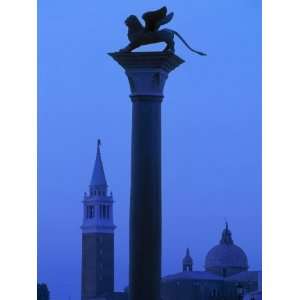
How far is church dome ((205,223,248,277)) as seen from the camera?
2117 cm

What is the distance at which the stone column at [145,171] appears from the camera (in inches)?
201

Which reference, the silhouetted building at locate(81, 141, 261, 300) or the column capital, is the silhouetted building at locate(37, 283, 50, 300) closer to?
the column capital

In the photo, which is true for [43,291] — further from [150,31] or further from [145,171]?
[150,31]

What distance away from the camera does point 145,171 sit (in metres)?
5.14

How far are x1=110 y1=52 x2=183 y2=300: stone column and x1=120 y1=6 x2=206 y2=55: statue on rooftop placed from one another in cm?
12

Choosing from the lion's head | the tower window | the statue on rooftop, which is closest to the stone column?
the statue on rooftop

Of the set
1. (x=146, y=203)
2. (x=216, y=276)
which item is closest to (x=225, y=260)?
(x=216, y=276)
